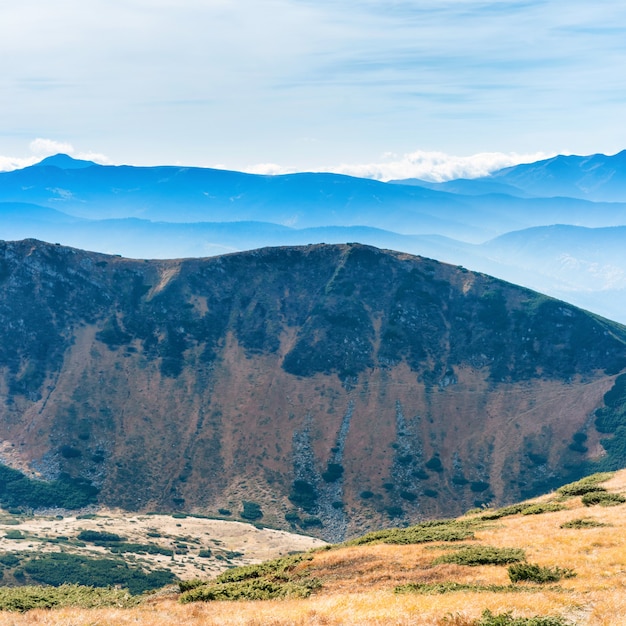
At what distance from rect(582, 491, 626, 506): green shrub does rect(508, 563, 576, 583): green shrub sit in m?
18.6

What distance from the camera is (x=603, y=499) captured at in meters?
41.5

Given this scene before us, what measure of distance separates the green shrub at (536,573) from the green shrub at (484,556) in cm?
310

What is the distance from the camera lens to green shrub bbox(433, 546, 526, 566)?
27.8 meters

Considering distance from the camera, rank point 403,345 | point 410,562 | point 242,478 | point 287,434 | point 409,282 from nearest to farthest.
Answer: point 410,562, point 242,478, point 287,434, point 403,345, point 409,282

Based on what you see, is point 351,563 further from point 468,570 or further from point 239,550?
point 239,550

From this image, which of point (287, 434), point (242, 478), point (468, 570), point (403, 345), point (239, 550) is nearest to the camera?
point (468, 570)

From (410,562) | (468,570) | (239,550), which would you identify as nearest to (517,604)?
(468,570)

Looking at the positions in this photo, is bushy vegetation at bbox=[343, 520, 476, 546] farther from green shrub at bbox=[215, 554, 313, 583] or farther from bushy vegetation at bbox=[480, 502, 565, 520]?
green shrub at bbox=[215, 554, 313, 583]

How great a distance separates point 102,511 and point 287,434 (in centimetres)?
4201

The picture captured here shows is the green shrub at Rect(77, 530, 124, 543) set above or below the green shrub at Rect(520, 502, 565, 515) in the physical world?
below

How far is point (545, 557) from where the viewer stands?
1075 inches

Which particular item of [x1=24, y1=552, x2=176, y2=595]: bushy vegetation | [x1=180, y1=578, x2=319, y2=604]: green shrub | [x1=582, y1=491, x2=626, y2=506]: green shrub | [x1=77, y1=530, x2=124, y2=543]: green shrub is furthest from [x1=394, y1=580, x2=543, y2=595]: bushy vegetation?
[x1=77, y1=530, x2=124, y2=543]: green shrub

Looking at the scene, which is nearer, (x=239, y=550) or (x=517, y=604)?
(x=517, y=604)

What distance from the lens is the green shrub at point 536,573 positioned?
23.7m
